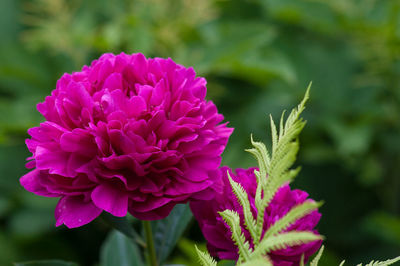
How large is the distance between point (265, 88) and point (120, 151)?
0.83 m

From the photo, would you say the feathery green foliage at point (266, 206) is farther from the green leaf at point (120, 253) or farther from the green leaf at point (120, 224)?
the green leaf at point (120, 253)

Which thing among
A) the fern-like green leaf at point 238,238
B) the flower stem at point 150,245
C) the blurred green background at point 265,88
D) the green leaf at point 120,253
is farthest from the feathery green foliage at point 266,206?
the blurred green background at point 265,88

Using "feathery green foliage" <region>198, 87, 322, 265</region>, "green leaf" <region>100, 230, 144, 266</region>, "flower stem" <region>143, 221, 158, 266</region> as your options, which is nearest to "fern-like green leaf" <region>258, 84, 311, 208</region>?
"feathery green foliage" <region>198, 87, 322, 265</region>

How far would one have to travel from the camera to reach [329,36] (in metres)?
1.35

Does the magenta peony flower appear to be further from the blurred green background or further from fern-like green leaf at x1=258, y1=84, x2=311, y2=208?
the blurred green background

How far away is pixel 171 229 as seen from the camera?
52cm

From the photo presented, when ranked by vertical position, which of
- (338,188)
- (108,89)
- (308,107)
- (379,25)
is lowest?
(338,188)

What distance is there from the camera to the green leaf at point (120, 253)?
0.56 meters

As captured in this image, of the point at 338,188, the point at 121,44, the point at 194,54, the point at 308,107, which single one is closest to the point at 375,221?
the point at 338,188

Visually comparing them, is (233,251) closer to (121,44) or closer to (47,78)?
(121,44)

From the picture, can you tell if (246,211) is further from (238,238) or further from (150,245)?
(150,245)

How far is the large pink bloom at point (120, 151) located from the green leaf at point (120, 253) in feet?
0.58

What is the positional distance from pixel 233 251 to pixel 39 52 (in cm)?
98

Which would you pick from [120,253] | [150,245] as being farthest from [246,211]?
[120,253]
